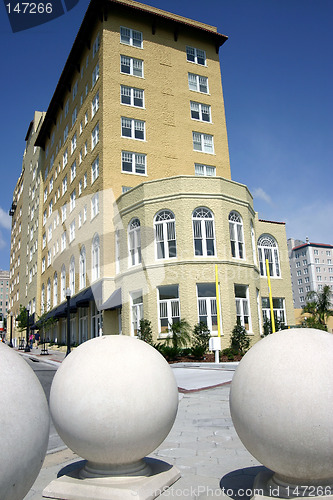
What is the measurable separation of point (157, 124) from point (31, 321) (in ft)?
87.5

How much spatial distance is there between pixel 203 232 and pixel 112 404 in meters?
20.0

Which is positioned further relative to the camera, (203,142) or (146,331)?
(203,142)

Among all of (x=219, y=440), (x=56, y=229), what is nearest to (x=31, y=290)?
(x=56, y=229)

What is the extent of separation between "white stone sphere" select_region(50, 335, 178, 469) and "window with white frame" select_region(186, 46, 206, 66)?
34645 mm

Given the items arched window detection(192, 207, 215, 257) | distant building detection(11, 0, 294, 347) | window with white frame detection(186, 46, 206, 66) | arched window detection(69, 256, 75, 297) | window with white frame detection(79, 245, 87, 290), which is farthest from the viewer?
arched window detection(69, 256, 75, 297)

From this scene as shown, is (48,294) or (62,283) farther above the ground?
(62,283)

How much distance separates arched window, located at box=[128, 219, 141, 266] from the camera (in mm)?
25062

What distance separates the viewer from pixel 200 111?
33719 mm

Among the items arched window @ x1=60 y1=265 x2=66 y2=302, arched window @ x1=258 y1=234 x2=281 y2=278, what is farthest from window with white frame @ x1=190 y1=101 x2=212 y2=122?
arched window @ x1=60 y1=265 x2=66 y2=302

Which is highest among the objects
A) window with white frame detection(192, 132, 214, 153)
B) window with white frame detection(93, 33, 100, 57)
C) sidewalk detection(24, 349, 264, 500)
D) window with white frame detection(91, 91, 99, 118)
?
window with white frame detection(93, 33, 100, 57)

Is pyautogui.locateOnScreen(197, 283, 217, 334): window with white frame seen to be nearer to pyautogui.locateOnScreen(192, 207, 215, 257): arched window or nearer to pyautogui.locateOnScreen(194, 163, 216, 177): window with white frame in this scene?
pyautogui.locateOnScreen(192, 207, 215, 257): arched window

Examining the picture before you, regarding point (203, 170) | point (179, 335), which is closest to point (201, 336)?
point (179, 335)

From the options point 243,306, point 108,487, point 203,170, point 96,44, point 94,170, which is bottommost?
point 108,487

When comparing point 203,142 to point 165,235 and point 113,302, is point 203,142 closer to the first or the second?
point 165,235
